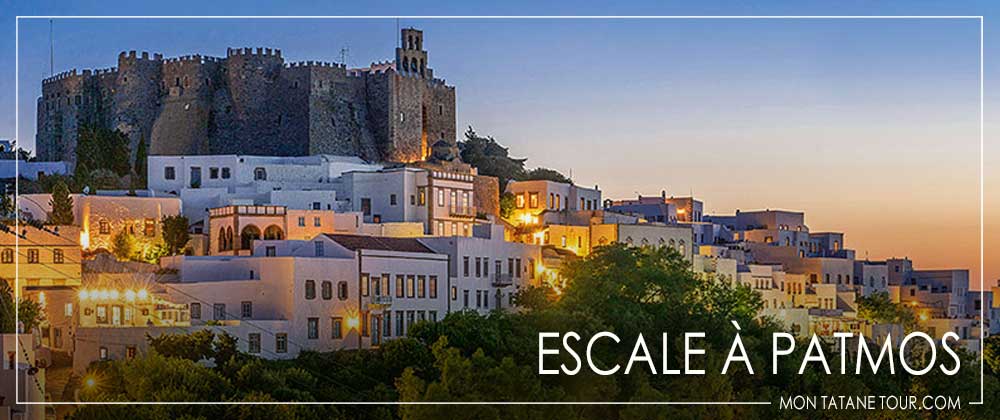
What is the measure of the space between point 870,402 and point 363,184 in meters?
8.28

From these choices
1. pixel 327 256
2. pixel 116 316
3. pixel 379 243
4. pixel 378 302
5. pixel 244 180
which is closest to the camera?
pixel 116 316

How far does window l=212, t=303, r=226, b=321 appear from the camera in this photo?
61.3 feet

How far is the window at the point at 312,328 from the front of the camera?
746 inches

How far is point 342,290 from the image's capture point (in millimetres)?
19484

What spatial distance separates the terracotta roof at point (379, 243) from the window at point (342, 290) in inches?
19.7

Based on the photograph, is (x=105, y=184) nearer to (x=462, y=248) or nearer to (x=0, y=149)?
(x=0, y=149)

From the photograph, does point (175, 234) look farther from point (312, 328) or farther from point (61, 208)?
point (312, 328)

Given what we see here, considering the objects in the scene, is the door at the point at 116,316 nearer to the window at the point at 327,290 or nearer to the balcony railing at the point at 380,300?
the window at the point at 327,290

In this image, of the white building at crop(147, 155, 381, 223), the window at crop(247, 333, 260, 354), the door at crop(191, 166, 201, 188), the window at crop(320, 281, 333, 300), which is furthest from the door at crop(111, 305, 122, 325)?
the door at crop(191, 166, 201, 188)

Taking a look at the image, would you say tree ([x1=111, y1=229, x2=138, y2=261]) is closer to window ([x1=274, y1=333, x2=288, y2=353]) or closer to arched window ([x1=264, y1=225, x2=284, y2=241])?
arched window ([x1=264, y1=225, x2=284, y2=241])

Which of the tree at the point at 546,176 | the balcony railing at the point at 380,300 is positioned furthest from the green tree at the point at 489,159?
the balcony railing at the point at 380,300

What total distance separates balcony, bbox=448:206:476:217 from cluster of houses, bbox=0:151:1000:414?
2 cm

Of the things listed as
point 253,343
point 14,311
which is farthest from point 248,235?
point 14,311

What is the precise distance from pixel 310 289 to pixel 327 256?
834 mm
